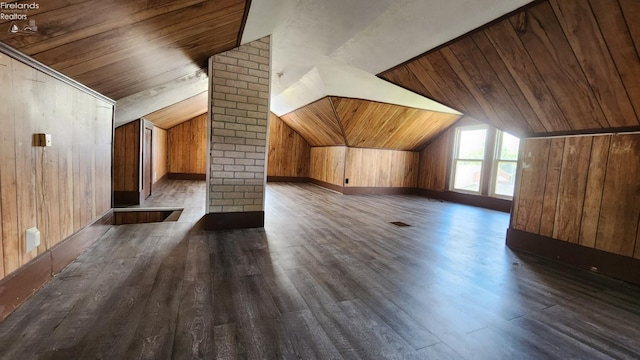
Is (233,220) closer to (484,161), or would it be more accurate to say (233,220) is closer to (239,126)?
(239,126)

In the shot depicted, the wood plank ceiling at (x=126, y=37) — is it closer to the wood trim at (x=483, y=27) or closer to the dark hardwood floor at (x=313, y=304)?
the dark hardwood floor at (x=313, y=304)

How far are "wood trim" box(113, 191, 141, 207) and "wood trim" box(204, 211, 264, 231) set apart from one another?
229 cm

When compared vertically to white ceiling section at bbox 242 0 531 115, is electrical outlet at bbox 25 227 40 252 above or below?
below

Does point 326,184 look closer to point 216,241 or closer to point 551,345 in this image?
point 216,241

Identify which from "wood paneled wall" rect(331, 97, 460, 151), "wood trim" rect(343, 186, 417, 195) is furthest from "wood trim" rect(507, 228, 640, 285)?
"wood trim" rect(343, 186, 417, 195)

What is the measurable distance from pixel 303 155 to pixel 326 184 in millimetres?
1994

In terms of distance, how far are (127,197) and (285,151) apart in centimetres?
565

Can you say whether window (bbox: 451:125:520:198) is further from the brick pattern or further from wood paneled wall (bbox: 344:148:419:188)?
the brick pattern

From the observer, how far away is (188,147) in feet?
29.5

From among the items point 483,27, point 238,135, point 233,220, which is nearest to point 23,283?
point 233,220

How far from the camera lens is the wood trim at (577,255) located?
8.40ft

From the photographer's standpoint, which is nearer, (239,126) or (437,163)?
(239,126)

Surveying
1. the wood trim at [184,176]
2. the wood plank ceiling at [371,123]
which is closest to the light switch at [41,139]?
the wood plank ceiling at [371,123]

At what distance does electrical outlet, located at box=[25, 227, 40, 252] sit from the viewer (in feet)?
6.11
